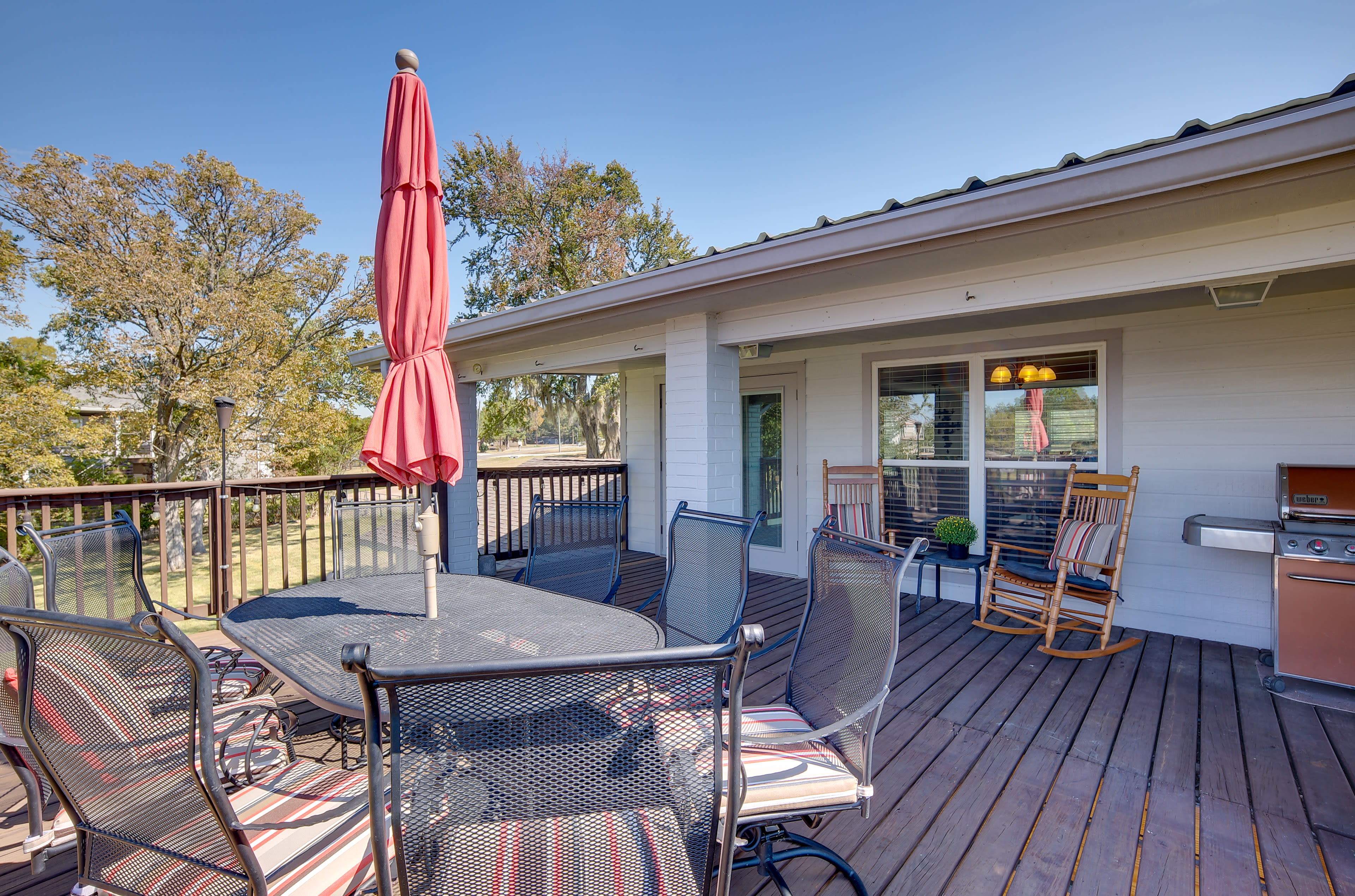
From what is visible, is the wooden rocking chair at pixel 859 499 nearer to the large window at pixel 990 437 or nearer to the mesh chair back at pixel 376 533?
the large window at pixel 990 437

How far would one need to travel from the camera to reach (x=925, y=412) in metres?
4.83

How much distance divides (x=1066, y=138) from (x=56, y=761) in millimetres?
7816

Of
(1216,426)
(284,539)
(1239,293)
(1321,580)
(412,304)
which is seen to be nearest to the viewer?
(412,304)

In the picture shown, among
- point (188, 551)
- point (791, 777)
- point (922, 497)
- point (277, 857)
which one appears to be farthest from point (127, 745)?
point (922, 497)

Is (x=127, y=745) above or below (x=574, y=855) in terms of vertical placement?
above

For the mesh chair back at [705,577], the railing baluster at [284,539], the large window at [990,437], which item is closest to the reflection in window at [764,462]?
the large window at [990,437]

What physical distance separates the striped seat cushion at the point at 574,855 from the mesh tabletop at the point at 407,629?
0.48 meters

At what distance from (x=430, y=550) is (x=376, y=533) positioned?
69.2 inches

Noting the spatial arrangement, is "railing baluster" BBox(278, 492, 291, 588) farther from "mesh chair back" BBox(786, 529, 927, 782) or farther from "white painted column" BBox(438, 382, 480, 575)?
"mesh chair back" BBox(786, 529, 927, 782)

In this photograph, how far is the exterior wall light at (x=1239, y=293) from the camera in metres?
2.80

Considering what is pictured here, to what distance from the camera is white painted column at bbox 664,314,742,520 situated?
3768 mm

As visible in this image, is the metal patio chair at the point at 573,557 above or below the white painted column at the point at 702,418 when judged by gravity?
below

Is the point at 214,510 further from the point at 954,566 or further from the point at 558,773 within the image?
the point at 954,566

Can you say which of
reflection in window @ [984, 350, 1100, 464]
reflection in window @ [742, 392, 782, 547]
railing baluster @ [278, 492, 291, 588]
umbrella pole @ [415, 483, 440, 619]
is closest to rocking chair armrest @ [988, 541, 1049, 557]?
reflection in window @ [984, 350, 1100, 464]
